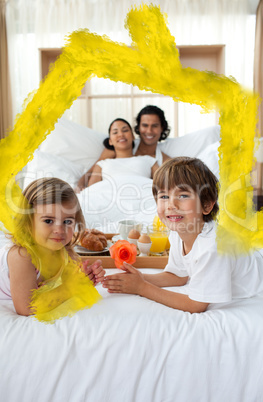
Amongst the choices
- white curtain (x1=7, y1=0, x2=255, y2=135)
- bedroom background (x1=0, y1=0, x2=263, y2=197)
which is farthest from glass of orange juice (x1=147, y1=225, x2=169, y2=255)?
white curtain (x1=7, y1=0, x2=255, y2=135)

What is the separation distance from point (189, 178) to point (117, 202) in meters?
1.05

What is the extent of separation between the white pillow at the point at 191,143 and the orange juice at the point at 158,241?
1493mm

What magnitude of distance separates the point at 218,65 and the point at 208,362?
326 centimetres

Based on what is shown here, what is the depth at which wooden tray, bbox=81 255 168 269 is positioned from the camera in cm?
131

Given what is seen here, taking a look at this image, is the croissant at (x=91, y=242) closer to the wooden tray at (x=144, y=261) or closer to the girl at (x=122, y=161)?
the wooden tray at (x=144, y=261)

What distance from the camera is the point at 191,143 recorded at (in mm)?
2854

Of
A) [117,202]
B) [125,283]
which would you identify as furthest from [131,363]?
[117,202]

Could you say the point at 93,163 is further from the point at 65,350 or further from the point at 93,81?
the point at 65,350

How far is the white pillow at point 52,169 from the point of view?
2.54 m

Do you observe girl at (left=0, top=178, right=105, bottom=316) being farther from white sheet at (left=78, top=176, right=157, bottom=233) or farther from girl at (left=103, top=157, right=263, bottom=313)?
white sheet at (left=78, top=176, right=157, bottom=233)

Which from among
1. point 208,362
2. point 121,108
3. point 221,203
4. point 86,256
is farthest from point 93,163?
point 208,362

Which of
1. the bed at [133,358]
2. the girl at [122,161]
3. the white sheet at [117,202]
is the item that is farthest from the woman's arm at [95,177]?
the bed at [133,358]

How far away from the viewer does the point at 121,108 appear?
12.0ft

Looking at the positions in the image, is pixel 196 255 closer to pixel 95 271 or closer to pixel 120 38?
pixel 95 271
